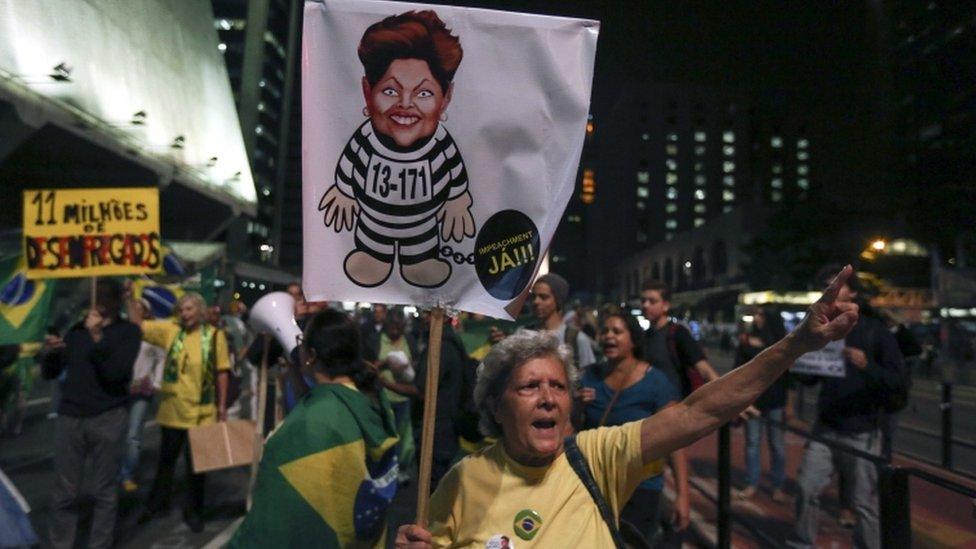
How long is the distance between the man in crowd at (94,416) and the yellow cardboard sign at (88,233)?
67 cm

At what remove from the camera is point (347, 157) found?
2.58m

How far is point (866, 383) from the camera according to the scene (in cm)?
520

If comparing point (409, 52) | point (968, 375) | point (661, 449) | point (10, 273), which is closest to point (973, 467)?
point (661, 449)

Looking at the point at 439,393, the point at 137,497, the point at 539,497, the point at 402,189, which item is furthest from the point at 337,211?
the point at 137,497

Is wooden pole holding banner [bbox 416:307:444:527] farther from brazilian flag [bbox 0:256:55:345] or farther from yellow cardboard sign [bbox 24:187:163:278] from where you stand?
brazilian flag [bbox 0:256:55:345]

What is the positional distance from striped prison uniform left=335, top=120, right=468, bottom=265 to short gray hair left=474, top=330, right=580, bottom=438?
16.9 inches

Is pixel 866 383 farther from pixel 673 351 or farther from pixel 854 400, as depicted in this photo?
pixel 673 351

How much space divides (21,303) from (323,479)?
495 cm

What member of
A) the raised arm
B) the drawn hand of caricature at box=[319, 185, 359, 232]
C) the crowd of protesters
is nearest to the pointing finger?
the raised arm

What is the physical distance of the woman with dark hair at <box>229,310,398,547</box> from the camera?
2742 mm

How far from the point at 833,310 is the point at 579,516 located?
0.96 meters

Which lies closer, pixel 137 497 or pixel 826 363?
pixel 826 363

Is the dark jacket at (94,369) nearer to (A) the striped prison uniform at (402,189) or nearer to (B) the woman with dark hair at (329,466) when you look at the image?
(B) the woman with dark hair at (329,466)

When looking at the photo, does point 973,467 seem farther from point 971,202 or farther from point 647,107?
point 647,107
